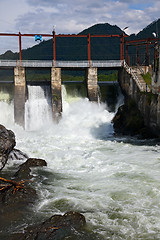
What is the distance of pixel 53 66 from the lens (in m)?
37.0

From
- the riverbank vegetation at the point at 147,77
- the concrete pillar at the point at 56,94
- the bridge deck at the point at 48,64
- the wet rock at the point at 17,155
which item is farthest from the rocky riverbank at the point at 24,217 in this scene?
the riverbank vegetation at the point at 147,77

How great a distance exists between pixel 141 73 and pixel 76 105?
8.82 metres

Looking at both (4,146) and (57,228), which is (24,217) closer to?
(57,228)

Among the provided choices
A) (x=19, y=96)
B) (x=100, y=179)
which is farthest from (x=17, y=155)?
(x=19, y=96)

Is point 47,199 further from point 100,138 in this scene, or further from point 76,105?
point 76,105

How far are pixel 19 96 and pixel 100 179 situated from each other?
21310 mm

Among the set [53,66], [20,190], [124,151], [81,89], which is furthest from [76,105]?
[20,190]

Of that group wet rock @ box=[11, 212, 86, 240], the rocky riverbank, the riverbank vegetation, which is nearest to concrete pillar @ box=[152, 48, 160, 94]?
the riverbank vegetation

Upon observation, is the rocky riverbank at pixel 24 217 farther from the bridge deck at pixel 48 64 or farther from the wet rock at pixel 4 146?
the bridge deck at pixel 48 64

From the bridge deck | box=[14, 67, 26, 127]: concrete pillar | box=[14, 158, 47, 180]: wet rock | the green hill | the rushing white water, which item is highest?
the green hill

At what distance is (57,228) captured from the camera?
10500 millimetres

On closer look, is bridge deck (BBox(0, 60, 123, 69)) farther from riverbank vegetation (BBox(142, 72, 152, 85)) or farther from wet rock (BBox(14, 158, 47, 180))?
wet rock (BBox(14, 158, 47, 180))

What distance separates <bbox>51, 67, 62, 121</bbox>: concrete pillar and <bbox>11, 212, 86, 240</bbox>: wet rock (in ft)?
80.7

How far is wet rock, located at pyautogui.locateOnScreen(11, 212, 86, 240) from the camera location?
1014 cm
